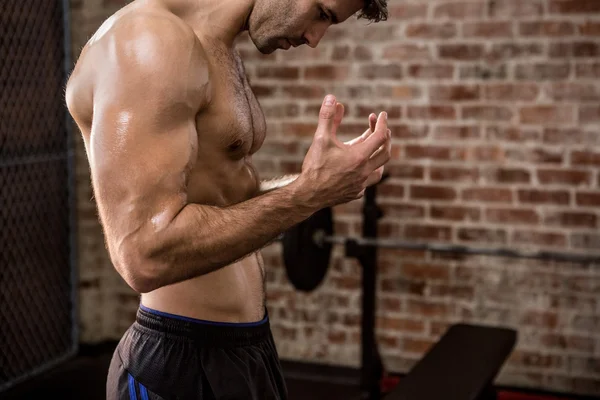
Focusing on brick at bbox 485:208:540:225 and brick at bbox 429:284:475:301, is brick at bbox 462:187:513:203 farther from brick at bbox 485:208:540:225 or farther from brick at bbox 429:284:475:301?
brick at bbox 429:284:475:301

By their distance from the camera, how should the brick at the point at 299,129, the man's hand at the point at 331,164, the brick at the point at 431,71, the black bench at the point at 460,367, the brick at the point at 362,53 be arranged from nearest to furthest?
the man's hand at the point at 331,164, the black bench at the point at 460,367, the brick at the point at 431,71, the brick at the point at 362,53, the brick at the point at 299,129

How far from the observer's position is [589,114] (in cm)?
278

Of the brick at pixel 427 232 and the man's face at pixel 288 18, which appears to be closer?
the man's face at pixel 288 18

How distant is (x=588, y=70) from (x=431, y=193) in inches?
29.9

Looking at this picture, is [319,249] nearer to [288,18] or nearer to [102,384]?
[102,384]

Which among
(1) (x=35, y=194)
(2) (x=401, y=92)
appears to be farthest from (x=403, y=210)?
(1) (x=35, y=194)

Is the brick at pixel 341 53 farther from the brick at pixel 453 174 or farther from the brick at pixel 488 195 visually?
the brick at pixel 488 195

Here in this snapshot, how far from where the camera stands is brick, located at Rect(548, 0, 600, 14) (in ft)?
9.00

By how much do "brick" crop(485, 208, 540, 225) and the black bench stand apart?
0.53 m

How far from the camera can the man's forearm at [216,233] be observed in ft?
3.63

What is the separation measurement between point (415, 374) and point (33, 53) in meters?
2.11

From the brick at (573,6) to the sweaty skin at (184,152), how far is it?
171 cm

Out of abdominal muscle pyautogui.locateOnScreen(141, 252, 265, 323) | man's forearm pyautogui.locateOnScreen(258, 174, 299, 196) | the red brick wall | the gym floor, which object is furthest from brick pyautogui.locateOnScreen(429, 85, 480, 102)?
abdominal muscle pyautogui.locateOnScreen(141, 252, 265, 323)

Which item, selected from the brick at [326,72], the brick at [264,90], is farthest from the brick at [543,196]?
the brick at [264,90]
